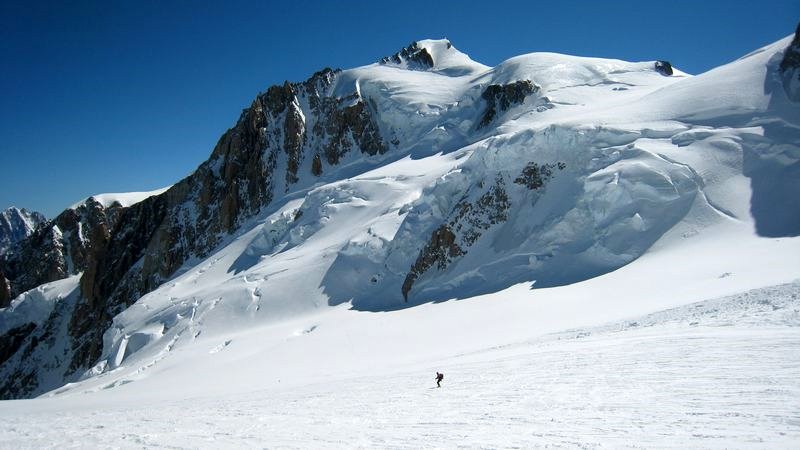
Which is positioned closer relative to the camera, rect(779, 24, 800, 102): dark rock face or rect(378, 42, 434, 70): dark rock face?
rect(779, 24, 800, 102): dark rock face

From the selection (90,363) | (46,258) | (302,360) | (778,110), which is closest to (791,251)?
(778,110)

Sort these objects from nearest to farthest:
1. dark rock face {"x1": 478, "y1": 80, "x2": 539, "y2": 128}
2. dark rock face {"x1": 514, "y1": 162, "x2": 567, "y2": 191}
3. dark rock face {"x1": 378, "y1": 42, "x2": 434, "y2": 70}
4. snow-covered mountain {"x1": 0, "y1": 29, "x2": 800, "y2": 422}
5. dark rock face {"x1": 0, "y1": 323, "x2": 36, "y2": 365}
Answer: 1. snow-covered mountain {"x1": 0, "y1": 29, "x2": 800, "y2": 422}
2. dark rock face {"x1": 514, "y1": 162, "x2": 567, "y2": 191}
3. dark rock face {"x1": 478, "y1": 80, "x2": 539, "y2": 128}
4. dark rock face {"x1": 0, "y1": 323, "x2": 36, "y2": 365}
5. dark rock face {"x1": 378, "y1": 42, "x2": 434, "y2": 70}

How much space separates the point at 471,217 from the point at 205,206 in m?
50.1

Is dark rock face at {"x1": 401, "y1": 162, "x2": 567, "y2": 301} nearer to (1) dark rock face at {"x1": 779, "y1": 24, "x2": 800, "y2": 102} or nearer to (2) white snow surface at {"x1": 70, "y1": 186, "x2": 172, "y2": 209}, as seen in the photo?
(1) dark rock face at {"x1": 779, "y1": 24, "x2": 800, "y2": 102}

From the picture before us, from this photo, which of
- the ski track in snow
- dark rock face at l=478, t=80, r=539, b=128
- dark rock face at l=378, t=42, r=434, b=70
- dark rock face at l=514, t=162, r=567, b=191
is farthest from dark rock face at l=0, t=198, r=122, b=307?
the ski track in snow

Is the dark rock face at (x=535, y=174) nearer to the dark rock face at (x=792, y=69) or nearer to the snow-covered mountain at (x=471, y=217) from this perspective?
the snow-covered mountain at (x=471, y=217)

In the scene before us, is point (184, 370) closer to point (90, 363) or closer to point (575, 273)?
point (575, 273)

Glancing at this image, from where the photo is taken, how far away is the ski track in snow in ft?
25.7

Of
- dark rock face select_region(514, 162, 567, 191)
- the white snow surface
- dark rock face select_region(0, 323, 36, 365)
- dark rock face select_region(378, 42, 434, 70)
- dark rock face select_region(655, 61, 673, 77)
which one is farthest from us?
Result: the white snow surface

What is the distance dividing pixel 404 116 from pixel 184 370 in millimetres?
47218

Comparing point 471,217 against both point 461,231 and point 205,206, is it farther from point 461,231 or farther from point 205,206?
point 205,206

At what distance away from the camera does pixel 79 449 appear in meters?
11.2

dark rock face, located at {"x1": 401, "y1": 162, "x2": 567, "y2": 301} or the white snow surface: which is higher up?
Answer: the white snow surface

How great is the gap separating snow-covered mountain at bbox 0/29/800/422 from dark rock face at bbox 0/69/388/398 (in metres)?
0.41
